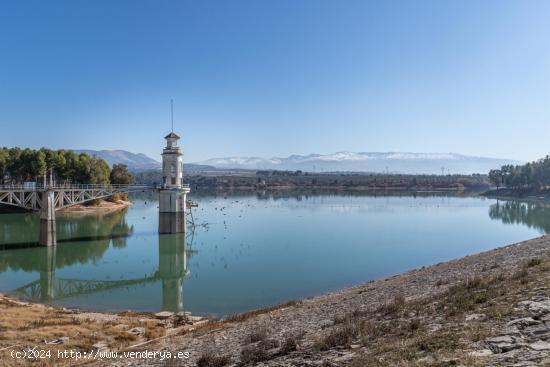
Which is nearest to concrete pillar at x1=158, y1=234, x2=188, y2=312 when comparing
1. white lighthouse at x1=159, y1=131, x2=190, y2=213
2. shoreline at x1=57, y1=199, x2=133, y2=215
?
white lighthouse at x1=159, y1=131, x2=190, y2=213

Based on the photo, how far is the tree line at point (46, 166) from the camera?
87125 millimetres

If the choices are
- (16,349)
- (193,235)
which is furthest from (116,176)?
(16,349)

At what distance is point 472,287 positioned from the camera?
17.4 metres

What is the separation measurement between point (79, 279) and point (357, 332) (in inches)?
1197

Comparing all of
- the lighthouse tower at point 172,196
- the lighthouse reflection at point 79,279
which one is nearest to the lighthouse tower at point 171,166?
the lighthouse tower at point 172,196

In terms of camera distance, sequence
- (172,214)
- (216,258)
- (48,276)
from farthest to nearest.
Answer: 1. (172,214)
2. (216,258)
3. (48,276)

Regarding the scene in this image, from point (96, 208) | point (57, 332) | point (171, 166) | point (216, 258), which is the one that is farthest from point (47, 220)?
point (96, 208)

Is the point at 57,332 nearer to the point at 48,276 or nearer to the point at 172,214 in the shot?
the point at 48,276

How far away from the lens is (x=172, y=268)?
42156mm

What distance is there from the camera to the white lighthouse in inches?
2254

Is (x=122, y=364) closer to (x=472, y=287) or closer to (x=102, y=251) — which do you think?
(x=472, y=287)

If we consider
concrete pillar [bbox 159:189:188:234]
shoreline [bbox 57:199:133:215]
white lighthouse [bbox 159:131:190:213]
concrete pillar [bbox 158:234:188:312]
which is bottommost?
concrete pillar [bbox 158:234:188:312]

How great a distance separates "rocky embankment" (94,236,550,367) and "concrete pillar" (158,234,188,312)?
10.7 metres

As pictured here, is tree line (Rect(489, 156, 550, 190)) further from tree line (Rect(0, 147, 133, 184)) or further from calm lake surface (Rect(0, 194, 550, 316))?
tree line (Rect(0, 147, 133, 184))
